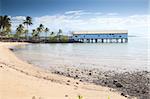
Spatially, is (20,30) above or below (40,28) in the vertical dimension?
below

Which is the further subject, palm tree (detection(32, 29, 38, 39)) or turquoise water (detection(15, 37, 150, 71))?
palm tree (detection(32, 29, 38, 39))

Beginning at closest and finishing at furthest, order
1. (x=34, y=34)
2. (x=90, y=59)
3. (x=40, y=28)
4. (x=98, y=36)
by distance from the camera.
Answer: (x=90, y=59) < (x=98, y=36) < (x=34, y=34) < (x=40, y=28)

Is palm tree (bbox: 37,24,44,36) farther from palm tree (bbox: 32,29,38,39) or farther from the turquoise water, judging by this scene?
the turquoise water

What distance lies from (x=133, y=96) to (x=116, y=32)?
72.2 metres

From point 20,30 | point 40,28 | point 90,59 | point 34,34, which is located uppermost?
point 40,28

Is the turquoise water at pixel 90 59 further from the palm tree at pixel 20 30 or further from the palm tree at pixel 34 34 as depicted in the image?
the palm tree at pixel 34 34

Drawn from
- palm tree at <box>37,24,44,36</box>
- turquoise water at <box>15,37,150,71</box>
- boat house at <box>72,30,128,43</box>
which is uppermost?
palm tree at <box>37,24,44,36</box>

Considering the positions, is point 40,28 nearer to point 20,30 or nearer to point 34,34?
point 34,34

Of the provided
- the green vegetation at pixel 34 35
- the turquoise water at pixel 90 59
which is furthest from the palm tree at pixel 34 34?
the turquoise water at pixel 90 59

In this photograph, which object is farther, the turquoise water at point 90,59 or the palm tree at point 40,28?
the palm tree at point 40,28

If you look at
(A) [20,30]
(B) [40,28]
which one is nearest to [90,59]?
(A) [20,30]

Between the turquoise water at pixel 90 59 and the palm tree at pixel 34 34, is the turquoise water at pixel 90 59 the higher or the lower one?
the lower one

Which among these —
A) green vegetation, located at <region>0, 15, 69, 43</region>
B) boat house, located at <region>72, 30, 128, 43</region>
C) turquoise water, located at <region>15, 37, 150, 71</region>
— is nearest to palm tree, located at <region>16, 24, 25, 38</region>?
green vegetation, located at <region>0, 15, 69, 43</region>

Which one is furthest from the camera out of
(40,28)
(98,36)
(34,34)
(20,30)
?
(40,28)
